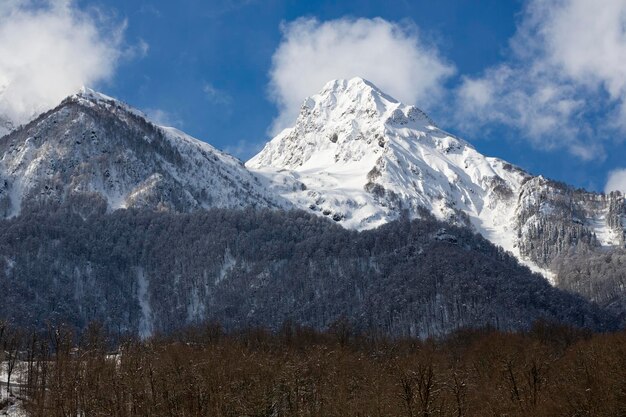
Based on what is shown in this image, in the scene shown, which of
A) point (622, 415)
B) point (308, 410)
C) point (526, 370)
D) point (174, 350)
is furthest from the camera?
point (174, 350)

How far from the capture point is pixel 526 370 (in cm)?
9831

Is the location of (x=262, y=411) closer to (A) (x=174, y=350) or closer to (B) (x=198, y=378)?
(B) (x=198, y=378)

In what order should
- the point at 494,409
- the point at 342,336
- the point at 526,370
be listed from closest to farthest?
the point at 494,409, the point at 526,370, the point at 342,336

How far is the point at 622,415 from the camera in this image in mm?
71375

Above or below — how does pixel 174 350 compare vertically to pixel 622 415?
above

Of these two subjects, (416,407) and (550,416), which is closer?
(550,416)

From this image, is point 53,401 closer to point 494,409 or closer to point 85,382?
point 85,382

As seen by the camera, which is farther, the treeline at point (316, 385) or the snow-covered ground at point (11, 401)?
the snow-covered ground at point (11, 401)

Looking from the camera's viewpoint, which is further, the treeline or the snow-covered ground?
the snow-covered ground

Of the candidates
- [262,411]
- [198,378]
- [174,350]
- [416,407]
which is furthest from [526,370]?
[174,350]

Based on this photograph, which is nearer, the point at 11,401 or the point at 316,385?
the point at 316,385

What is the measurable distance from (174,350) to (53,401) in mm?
22859

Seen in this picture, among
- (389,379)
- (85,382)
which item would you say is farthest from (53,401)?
(389,379)

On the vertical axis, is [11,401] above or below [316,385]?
below
